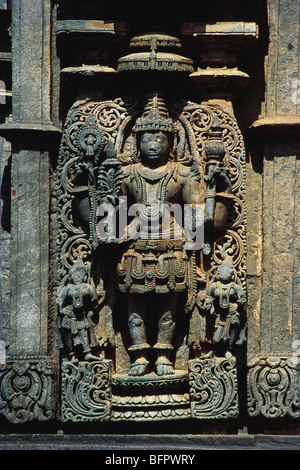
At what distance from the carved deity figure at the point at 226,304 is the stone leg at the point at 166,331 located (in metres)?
0.27

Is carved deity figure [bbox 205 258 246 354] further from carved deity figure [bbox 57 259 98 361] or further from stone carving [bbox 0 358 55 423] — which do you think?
stone carving [bbox 0 358 55 423]

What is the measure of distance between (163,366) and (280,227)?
4.33 feet

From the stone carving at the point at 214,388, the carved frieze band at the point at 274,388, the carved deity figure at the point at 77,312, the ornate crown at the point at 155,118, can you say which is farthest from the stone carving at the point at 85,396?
the ornate crown at the point at 155,118

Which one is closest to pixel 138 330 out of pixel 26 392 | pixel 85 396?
pixel 85 396

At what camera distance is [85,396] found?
30.6 feet

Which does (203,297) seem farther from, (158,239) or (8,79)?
(8,79)

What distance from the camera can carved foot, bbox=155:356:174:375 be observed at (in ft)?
30.7

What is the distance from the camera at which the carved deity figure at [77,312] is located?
9.34 meters

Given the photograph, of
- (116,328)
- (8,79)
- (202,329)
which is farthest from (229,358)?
(8,79)

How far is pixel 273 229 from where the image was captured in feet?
30.9

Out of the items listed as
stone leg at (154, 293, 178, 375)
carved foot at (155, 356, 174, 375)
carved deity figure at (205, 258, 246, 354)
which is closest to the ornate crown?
carved deity figure at (205, 258, 246, 354)

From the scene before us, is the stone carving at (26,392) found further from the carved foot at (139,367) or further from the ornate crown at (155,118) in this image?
the ornate crown at (155,118)

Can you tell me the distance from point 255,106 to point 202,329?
170cm

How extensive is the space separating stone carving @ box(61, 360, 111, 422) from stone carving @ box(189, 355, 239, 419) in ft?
2.08
